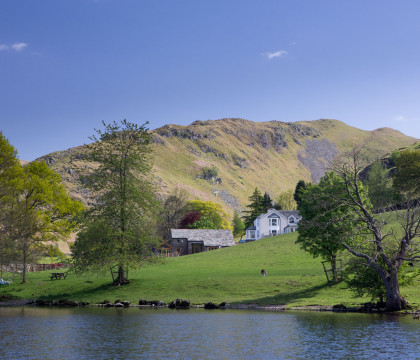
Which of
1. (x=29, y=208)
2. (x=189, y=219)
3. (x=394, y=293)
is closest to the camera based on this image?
(x=394, y=293)

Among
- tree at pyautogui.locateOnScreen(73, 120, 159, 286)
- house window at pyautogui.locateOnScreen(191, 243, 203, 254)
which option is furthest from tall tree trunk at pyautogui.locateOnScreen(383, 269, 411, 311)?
house window at pyautogui.locateOnScreen(191, 243, 203, 254)

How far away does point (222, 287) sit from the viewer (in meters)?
57.4

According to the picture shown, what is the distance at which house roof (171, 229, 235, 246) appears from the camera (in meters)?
128

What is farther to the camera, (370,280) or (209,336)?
(370,280)

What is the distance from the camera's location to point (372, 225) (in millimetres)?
42750

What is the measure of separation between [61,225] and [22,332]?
31265 millimetres

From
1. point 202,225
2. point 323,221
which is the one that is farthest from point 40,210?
point 202,225

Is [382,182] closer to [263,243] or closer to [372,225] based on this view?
[263,243]

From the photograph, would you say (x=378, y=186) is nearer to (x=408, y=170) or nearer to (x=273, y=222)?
(x=408, y=170)

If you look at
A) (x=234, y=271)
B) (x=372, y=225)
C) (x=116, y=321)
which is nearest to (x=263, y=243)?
(x=234, y=271)

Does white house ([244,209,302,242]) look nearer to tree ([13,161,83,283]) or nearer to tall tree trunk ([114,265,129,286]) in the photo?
tall tree trunk ([114,265,129,286])

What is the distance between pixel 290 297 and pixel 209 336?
22.5 m

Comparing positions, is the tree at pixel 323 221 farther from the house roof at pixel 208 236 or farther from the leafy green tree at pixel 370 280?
the house roof at pixel 208 236

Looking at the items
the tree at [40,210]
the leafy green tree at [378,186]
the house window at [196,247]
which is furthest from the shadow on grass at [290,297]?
the house window at [196,247]
